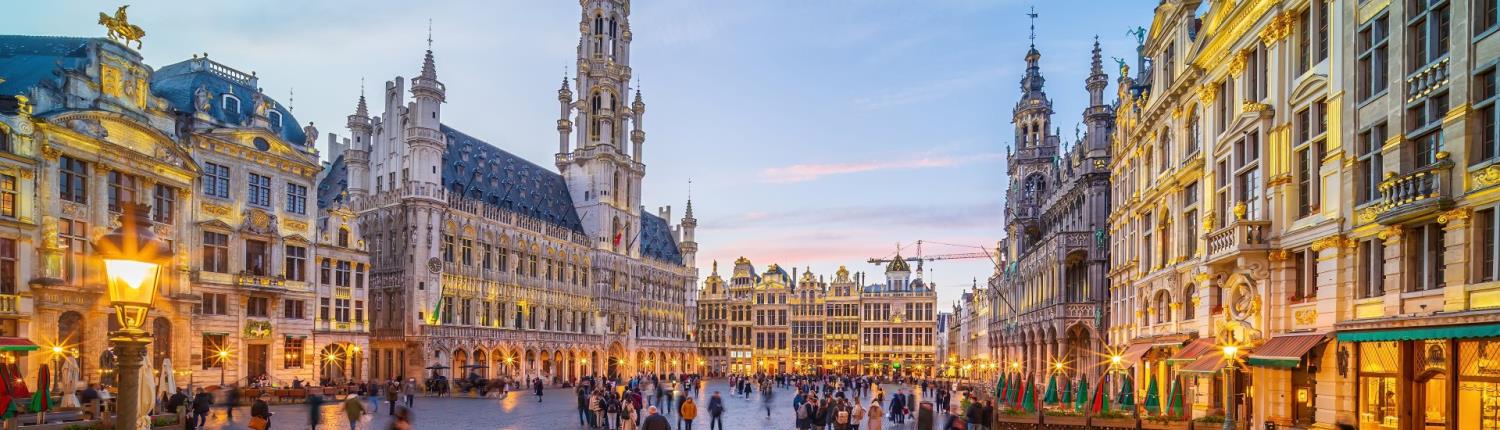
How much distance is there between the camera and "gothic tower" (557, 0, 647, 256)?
3610 inches

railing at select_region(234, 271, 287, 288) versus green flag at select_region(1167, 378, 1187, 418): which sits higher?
railing at select_region(234, 271, 287, 288)

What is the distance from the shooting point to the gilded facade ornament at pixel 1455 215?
54.5 feet

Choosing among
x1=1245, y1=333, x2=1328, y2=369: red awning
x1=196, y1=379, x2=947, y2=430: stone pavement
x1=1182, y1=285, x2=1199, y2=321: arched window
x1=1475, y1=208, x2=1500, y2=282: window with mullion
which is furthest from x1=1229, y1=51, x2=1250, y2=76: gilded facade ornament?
x1=196, y1=379, x2=947, y2=430: stone pavement

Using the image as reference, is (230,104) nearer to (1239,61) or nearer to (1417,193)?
(1239,61)

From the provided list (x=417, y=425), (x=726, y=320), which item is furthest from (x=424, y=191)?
(x=726, y=320)

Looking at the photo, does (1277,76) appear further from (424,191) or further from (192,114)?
(424,191)

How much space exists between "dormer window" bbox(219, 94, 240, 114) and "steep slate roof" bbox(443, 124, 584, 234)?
2326cm

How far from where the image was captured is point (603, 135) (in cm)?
9175

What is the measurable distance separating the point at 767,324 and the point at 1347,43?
4349 inches

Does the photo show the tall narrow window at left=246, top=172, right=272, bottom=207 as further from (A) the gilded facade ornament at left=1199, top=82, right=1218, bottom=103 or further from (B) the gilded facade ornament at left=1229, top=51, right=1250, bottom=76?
(B) the gilded facade ornament at left=1229, top=51, right=1250, bottom=76

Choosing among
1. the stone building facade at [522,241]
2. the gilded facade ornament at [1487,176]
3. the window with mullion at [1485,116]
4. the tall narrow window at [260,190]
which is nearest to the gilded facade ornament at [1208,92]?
the window with mullion at [1485,116]

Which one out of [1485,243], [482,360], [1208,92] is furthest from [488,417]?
[482,360]

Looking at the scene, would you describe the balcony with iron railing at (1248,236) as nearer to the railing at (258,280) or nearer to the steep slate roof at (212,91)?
the railing at (258,280)

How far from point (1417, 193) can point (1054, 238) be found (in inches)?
1289
